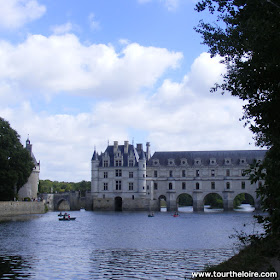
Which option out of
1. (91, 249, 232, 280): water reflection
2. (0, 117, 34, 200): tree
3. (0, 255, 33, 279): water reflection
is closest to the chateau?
(0, 117, 34, 200): tree

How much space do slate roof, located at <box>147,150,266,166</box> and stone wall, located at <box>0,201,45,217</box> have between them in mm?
23881

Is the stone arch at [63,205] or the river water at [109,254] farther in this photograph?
the stone arch at [63,205]

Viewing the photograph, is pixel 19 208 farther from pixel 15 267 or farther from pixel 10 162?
pixel 15 267

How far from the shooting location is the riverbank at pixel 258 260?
42.0ft

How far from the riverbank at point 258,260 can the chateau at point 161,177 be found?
61738mm

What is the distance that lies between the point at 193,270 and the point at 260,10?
10.6 meters

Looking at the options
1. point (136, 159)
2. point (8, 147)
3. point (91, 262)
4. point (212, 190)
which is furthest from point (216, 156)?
point (91, 262)

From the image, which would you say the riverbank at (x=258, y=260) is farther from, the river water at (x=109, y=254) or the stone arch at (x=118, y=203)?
the stone arch at (x=118, y=203)

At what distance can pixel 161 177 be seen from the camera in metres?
79.3

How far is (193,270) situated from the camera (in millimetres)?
17891

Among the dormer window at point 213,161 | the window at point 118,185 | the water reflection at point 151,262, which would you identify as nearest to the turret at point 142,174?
the window at point 118,185

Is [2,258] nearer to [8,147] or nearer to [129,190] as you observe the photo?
[8,147]

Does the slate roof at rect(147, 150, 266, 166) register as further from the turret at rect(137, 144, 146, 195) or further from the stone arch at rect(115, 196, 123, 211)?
the stone arch at rect(115, 196, 123, 211)

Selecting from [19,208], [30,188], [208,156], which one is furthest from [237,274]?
[208,156]
